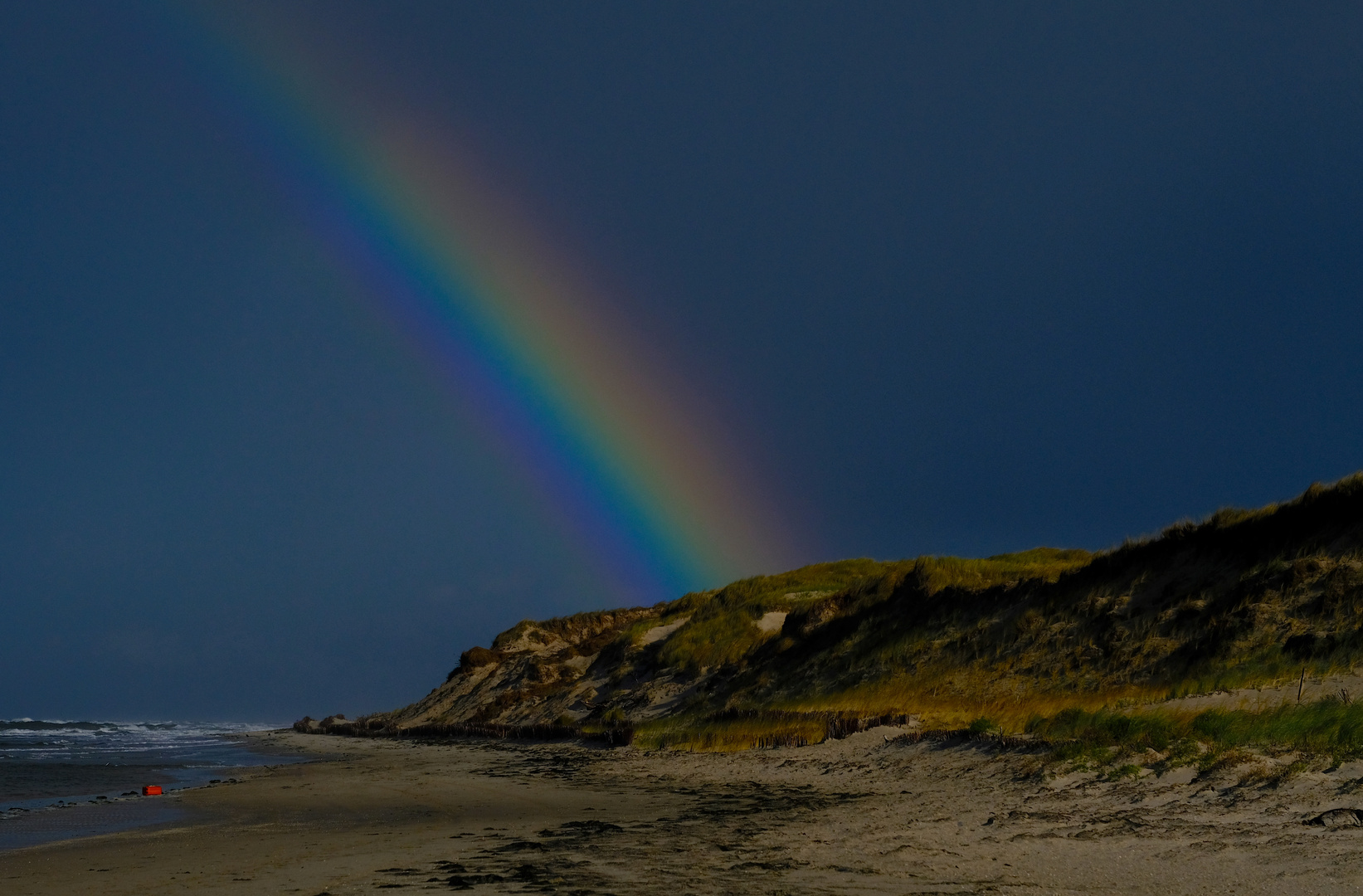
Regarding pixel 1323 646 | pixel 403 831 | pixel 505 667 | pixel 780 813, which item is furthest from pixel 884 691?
pixel 505 667

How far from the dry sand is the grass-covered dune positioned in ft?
7.67

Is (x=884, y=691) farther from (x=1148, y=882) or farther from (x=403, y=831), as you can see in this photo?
(x=1148, y=882)

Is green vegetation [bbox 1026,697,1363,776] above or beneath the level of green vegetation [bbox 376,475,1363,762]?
beneath

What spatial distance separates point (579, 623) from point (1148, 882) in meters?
62.5

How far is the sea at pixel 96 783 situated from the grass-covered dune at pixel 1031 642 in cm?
1257

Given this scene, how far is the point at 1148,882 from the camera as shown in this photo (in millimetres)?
8367

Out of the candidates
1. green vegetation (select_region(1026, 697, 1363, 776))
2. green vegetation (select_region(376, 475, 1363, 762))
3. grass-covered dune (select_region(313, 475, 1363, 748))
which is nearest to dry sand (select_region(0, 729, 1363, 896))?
green vegetation (select_region(1026, 697, 1363, 776))

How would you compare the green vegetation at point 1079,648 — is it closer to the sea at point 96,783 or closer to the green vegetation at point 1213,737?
the green vegetation at point 1213,737

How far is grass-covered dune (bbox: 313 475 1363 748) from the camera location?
19188 mm

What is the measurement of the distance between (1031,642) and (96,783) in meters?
26.7

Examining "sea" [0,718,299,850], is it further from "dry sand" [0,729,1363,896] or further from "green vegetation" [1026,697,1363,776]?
"green vegetation" [1026,697,1363,776]

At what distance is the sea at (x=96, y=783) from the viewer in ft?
55.4

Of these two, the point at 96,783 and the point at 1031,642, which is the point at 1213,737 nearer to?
the point at 1031,642

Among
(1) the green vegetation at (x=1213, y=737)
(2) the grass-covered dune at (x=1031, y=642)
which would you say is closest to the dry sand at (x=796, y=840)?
(1) the green vegetation at (x=1213, y=737)
